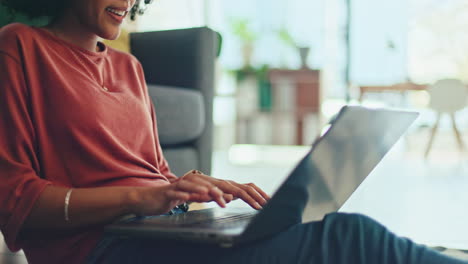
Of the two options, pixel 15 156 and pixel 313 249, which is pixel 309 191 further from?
pixel 15 156

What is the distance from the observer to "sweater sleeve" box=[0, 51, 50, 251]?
75 centimetres

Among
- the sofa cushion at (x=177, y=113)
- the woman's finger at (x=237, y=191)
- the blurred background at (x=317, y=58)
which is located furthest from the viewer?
the blurred background at (x=317, y=58)

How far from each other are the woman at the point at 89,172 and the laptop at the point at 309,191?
0.10ft

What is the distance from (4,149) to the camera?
769 mm

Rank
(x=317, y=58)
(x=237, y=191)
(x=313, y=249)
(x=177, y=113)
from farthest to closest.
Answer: (x=317, y=58) < (x=177, y=113) < (x=237, y=191) < (x=313, y=249)

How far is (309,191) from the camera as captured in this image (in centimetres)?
72

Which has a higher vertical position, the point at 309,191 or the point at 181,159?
the point at 309,191

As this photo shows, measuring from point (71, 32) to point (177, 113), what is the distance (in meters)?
0.99

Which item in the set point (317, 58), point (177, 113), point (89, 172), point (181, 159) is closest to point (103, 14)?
point (89, 172)

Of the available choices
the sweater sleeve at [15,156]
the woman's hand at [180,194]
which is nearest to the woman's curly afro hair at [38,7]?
the sweater sleeve at [15,156]

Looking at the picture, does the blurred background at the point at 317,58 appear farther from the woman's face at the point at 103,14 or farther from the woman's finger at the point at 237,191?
the woman's finger at the point at 237,191

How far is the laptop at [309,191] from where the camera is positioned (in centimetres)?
65

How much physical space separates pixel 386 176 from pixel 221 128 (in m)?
2.19

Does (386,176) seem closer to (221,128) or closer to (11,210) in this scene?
(221,128)
